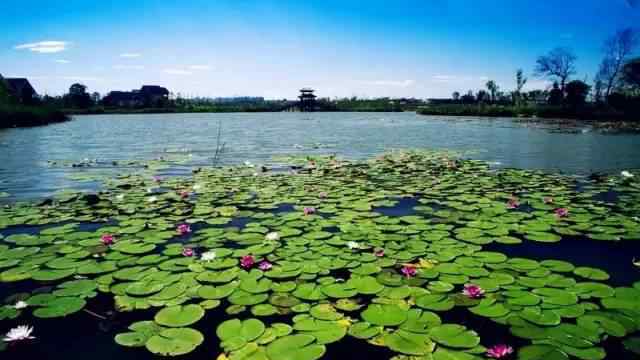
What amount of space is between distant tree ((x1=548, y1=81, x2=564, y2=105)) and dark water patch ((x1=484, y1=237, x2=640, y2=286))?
48931 millimetres

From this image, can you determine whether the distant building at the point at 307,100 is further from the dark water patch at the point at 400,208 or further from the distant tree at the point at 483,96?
the dark water patch at the point at 400,208

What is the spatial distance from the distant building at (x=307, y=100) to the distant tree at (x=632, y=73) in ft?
155

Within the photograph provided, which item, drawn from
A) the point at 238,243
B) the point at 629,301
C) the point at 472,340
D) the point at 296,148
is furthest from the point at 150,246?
the point at 296,148

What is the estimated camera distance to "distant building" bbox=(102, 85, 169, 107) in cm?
7519

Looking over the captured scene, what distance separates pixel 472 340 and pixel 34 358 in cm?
223

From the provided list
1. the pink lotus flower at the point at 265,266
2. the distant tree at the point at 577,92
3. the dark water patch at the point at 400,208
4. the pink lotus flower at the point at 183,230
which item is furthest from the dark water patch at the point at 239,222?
the distant tree at the point at 577,92

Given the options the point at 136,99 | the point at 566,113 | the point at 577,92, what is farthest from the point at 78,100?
the point at 577,92

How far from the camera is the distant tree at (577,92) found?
137ft

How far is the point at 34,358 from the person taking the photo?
A: 214 centimetres

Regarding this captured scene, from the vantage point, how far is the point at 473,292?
8.89 feet

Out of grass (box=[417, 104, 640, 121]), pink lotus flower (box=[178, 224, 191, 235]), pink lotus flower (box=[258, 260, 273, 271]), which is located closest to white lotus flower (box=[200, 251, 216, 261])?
pink lotus flower (box=[258, 260, 273, 271])

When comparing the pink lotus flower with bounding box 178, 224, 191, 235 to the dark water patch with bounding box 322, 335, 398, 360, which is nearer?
the dark water patch with bounding box 322, 335, 398, 360

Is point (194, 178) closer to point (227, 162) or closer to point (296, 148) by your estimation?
point (227, 162)

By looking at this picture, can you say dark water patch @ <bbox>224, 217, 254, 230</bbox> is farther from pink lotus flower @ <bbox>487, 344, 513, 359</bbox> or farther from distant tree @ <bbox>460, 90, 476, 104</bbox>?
distant tree @ <bbox>460, 90, 476, 104</bbox>
